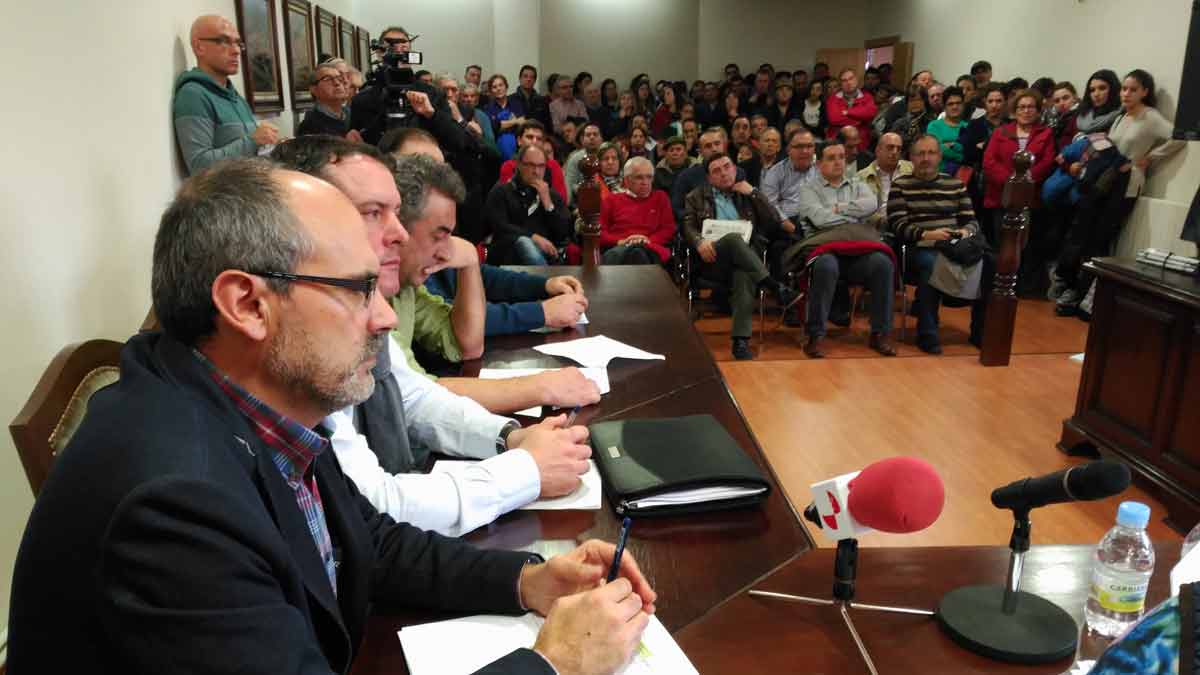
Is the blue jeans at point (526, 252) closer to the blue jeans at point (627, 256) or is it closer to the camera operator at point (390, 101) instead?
the blue jeans at point (627, 256)

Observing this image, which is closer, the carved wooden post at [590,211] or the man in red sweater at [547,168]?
the carved wooden post at [590,211]

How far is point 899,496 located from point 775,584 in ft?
0.83

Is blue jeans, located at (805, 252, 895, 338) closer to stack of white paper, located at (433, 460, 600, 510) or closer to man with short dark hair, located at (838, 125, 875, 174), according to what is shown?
man with short dark hair, located at (838, 125, 875, 174)

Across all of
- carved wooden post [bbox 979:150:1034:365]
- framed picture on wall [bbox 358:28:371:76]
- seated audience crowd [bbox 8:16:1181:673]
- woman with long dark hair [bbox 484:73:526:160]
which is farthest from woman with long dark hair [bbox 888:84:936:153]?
framed picture on wall [bbox 358:28:371:76]

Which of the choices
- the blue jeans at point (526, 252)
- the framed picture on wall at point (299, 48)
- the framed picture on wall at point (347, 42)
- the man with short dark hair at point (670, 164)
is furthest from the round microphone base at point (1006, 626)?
the framed picture on wall at point (347, 42)

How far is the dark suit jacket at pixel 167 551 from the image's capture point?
0.67 metres

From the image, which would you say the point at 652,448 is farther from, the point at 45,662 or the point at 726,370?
the point at 726,370

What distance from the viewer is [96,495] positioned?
2.32ft

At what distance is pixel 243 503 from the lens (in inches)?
29.0

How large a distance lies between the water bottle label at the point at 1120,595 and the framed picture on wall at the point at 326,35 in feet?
18.9

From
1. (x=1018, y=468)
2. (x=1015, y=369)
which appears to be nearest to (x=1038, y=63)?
(x=1015, y=369)

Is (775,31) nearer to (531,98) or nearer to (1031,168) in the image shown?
(531,98)

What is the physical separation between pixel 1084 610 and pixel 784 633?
0.38 meters

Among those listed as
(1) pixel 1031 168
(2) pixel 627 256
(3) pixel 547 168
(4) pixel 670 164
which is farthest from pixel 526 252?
(1) pixel 1031 168
